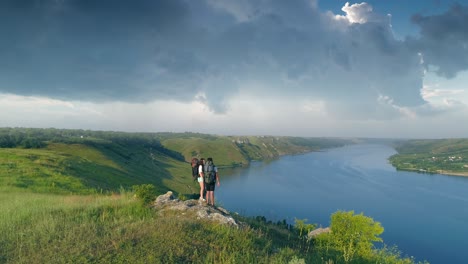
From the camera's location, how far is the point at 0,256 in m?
8.28

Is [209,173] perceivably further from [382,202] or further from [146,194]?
[382,202]

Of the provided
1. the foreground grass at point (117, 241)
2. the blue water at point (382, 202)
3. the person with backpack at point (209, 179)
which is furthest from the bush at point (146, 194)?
the blue water at point (382, 202)

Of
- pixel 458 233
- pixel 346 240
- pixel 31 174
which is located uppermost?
pixel 31 174

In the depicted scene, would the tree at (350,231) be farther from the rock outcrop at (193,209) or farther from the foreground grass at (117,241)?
the foreground grass at (117,241)

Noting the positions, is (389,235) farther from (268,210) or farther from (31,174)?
(31,174)

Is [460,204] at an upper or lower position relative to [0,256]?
lower

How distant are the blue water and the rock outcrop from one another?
63.3 meters

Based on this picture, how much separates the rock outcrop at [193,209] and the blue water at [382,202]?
63295mm

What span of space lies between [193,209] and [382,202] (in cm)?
12518

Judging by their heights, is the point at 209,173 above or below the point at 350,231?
above

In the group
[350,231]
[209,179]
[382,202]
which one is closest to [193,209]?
[209,179]

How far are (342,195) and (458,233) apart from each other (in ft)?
142

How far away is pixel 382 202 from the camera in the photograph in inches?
4633

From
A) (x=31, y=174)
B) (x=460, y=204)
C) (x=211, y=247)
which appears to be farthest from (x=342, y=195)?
(x=211, y=247)
